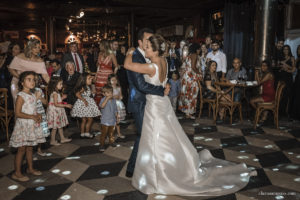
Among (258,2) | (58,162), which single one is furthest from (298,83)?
(58,162)

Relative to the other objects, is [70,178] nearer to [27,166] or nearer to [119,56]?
[27,166]

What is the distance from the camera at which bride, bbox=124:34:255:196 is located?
250 cm

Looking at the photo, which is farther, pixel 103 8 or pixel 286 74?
pixel 103 8

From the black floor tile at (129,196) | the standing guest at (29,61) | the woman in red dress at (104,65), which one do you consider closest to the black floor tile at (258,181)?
the black floor tile at (129,196)

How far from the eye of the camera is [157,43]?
8.23 ft

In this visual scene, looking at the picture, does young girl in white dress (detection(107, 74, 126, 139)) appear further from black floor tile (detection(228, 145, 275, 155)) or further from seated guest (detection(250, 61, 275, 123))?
seated guest (detection(250, 61, 275, 123))

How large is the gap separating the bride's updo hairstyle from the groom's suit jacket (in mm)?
247

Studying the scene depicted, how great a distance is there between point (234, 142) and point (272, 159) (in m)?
0.77

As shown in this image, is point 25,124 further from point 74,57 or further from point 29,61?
point 74,57

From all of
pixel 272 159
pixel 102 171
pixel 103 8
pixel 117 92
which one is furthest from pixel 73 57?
pixel 103 8

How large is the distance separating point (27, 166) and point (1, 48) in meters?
4.66

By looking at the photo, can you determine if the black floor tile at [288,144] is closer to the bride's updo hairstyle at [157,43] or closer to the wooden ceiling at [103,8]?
the bride's updo hairstyle at [157,43]

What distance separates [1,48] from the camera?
6.79m

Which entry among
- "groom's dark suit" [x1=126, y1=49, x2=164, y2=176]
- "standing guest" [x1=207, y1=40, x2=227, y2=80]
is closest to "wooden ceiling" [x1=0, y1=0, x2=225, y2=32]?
"standing guest" [x1=207, y1=40, x2=227, y2=80]
